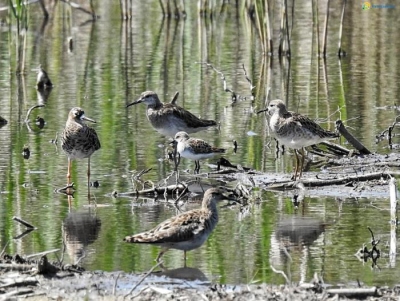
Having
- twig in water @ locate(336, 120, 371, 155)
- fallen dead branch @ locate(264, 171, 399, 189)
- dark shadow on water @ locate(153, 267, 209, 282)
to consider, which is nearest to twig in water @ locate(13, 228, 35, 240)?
dark shadow on water @ locate(153, 267, 209, 282)

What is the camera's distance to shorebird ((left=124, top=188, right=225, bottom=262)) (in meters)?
8.26

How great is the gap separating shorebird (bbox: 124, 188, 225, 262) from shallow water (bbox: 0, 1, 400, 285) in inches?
7.9

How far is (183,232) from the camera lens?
329 inches

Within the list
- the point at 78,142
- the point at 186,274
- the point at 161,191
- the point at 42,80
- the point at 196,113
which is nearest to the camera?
the point at 186,274

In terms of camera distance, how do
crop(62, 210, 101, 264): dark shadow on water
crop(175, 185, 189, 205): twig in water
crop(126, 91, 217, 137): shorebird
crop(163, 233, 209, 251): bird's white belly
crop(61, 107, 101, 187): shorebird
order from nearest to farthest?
1. crop(163, 233, 209, 251): bird's white belly
2. crop(62, 210, 101, 264): dark shadow on water
3. crop(175, 185, 189, 205): twig in water
4. crop(61, 107, 101, 187): shorebird
5. crop(126, 91, 217, 137): shorebird

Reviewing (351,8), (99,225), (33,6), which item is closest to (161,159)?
(99,225)

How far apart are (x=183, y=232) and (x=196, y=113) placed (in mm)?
7796

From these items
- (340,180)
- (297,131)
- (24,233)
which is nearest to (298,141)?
(297,131)

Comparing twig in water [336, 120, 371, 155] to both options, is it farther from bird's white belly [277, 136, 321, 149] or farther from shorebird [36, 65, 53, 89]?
shorebird [36, 65, 53, 89]

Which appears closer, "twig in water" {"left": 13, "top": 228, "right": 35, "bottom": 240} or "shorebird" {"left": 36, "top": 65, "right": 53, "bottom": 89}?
"twig in water" {"left": 13, "top": 228, "right": 35, "bottom": 240}

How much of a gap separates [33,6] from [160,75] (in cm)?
1317

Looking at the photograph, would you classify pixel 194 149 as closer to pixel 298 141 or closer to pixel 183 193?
pixel 298 141

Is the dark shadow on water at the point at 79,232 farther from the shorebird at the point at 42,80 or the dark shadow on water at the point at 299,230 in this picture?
the shorebird at the point at 42,80

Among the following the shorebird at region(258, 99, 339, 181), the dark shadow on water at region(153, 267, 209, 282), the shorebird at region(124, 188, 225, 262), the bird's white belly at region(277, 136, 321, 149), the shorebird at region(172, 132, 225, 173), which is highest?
the shorebird at region(258, 99, 339, 181)
